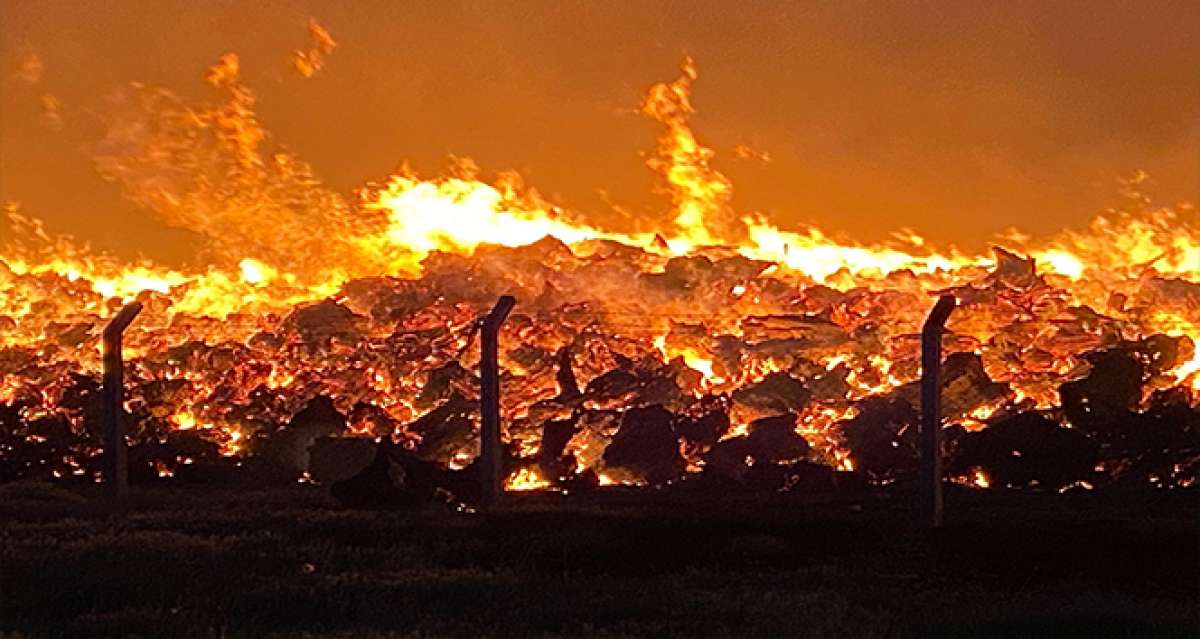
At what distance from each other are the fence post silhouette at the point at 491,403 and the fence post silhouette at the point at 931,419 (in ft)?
15.4

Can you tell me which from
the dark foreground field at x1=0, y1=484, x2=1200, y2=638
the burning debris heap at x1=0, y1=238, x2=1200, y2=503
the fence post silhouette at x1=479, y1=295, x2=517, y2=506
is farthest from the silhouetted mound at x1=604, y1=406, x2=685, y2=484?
the fence post silhouette at x1=479, y1=295, x2=517, y2=506

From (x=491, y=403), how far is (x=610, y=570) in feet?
15.2

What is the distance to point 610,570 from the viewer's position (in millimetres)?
16516

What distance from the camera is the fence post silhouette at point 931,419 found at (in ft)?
62.1

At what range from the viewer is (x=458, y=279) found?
3003 cm

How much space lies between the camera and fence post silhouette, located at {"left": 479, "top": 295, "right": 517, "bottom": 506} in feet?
67.8

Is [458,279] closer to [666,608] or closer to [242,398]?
[242,398]

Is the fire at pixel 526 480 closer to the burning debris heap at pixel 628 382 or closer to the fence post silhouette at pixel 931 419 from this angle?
the burning debris heap at pixel 628 382

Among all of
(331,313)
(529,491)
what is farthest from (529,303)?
(529,491)

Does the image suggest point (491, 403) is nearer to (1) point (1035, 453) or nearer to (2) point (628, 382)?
(2) point (628, 382)

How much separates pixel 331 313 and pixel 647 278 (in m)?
5.23

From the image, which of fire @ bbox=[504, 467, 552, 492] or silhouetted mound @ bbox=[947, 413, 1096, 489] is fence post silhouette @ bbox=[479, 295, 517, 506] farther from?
silhouetted mound @ bbox=[947, 413, 1096, 489]

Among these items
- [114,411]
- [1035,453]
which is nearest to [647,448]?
[1035,453]

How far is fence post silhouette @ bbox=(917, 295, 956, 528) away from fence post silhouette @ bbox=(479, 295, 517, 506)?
4679 millimetres
